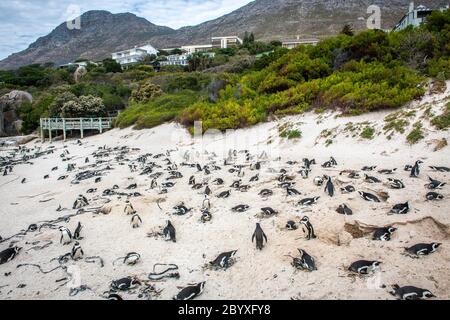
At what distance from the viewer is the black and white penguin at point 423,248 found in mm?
4918

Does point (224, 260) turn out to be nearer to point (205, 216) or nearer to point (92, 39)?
point (205, 216)

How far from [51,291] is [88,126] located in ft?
84.3

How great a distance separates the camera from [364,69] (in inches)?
696

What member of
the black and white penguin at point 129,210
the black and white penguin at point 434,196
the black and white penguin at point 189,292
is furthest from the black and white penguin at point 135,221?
the black and white penguin at point 434,196

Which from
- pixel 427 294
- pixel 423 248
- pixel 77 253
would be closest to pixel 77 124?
pixel 77 253

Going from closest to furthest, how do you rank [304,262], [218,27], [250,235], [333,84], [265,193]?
1. [304,262]
2. [250,235]
3. [265,193]
4. [333,84]
5. [218,27]

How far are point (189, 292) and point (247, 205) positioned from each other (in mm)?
3485

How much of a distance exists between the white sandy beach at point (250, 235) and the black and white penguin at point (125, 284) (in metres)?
0.19

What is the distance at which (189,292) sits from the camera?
4.67 m

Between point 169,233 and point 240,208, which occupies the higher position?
point 240,208

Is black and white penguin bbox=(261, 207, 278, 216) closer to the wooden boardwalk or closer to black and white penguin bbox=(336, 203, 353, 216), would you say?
black and white penguin bbox=(336, 203, 353, 216)

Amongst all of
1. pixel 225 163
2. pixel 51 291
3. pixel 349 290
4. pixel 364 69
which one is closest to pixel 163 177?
pixel 225 163

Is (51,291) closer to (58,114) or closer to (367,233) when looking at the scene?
(367,233)

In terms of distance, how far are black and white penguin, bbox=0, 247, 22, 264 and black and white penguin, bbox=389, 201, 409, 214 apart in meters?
7.25
